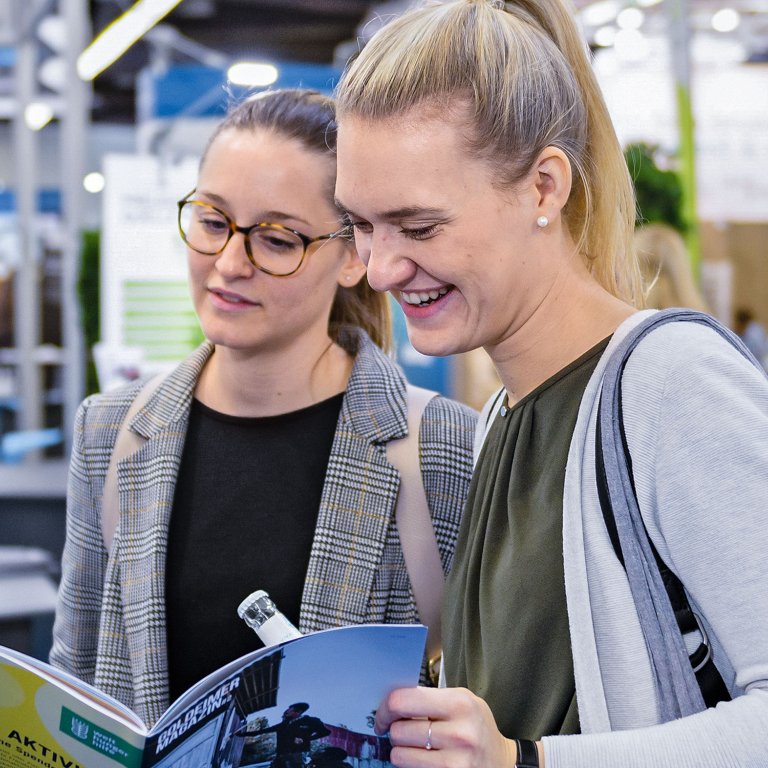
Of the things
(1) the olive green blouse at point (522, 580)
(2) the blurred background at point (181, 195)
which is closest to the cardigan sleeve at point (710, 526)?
(1) the olive green blouse at point (522, 580)

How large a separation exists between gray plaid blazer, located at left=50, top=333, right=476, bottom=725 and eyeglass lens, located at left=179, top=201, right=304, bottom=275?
10.2 inches

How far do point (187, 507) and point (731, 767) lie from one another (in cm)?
109

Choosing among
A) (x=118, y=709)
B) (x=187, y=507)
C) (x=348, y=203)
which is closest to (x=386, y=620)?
(x=187, y=507)

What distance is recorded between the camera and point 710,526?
100cm

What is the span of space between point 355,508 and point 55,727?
702 millimetres

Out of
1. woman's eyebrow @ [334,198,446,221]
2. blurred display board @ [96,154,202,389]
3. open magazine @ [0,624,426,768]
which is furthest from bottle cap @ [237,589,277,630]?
blurred display board @ [96,154,202,389]

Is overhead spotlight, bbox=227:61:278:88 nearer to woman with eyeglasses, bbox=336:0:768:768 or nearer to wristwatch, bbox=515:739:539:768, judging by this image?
woman with eyeglasses, bbox=336:0:768:768

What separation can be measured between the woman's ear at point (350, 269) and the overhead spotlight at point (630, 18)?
4.42 m

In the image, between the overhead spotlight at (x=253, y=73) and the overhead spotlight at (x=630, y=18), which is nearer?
the overhead spotlight at (x=630, y=18)

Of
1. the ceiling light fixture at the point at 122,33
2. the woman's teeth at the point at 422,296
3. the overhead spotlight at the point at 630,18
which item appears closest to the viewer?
the woman's teeth at the point at 422,296

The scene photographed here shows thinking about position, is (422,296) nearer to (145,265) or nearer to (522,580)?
(522,580)

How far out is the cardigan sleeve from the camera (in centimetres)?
98

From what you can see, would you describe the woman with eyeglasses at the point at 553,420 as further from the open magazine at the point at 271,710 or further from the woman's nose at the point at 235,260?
the woman's nose at the point at 235,260

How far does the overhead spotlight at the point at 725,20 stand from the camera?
5926 mm
